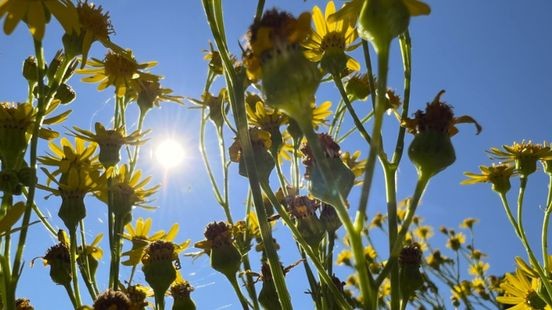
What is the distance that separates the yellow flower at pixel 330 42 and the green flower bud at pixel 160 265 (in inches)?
→ 40.0

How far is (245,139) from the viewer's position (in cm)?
130

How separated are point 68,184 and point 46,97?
47 centimetres

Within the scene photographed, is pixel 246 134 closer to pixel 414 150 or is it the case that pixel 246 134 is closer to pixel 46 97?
pixel 414 150

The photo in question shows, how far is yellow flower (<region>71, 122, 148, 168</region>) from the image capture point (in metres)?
2.58

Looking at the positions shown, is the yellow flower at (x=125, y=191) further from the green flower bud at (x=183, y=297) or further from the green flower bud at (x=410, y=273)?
the green flower bud at (x=410, y=273)

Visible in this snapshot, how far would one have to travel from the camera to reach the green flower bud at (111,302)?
146 centimetres

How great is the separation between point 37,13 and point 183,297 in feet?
4.57

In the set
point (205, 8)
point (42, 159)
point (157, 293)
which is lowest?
point (157, 293)

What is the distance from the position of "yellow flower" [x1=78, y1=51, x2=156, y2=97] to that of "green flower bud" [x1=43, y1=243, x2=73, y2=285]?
942 mm

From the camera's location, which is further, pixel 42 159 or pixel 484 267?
pixel 484 267

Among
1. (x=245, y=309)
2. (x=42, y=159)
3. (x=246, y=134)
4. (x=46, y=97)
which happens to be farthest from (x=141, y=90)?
(x=246, y=134)

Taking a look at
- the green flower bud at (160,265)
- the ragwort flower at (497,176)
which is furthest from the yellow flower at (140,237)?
the ragwort flower at (497,176)

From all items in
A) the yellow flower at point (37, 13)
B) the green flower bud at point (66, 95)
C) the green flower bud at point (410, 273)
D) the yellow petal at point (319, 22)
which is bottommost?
the green flower bud at point (410, 273)

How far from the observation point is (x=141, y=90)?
3.20 meters
